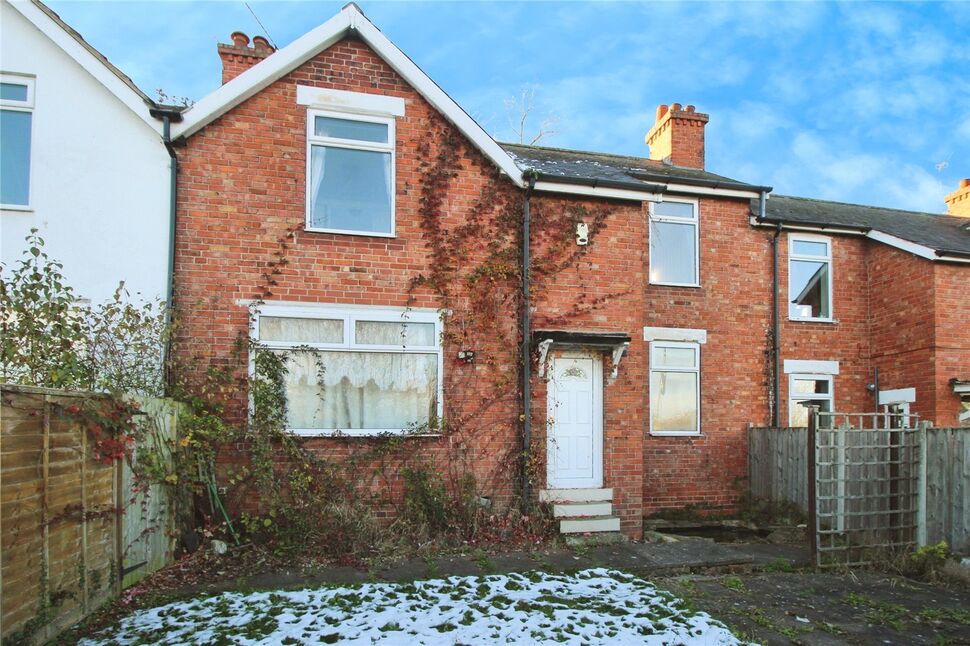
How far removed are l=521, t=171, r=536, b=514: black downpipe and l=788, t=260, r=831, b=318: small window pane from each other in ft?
20.8

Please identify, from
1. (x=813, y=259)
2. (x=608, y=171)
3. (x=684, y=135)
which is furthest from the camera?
(x=684, y=135)

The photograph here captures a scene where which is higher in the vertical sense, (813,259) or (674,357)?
(813,259)

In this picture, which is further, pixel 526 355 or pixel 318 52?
pixel 526 355

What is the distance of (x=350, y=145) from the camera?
8750 millimetres

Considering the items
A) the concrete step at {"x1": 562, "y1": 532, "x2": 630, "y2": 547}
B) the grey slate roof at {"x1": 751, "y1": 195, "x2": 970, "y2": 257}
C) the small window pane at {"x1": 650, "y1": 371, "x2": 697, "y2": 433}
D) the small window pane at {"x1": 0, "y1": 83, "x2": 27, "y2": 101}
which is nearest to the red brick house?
the concrete step at {"x1": 562, "y1": 532, "x2": 630, "y2": 547}

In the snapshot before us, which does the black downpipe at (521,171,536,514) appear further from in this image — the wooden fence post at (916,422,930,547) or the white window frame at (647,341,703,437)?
the wooden fence post at (916,422,930,547)

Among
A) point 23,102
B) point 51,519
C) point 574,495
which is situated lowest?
point 574,495

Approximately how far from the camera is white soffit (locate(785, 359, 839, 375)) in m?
12.4

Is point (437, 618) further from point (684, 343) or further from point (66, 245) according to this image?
point (684, 343)

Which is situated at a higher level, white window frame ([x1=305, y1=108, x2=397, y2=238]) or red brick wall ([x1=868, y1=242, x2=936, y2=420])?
white window frame ([x1=305, y1=108, x2=397, y2=238])

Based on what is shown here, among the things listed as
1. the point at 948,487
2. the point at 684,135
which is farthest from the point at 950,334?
the point at 684,135

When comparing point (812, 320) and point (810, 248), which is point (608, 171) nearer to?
point (810, 248)

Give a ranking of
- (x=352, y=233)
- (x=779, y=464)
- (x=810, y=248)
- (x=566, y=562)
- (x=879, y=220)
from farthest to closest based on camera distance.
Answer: (x=879, y=220) < (x=810, y=248) < (x=779, y=464) < (x=352, y=233) < (x=566, y=562)

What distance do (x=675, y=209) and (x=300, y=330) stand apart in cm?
735
